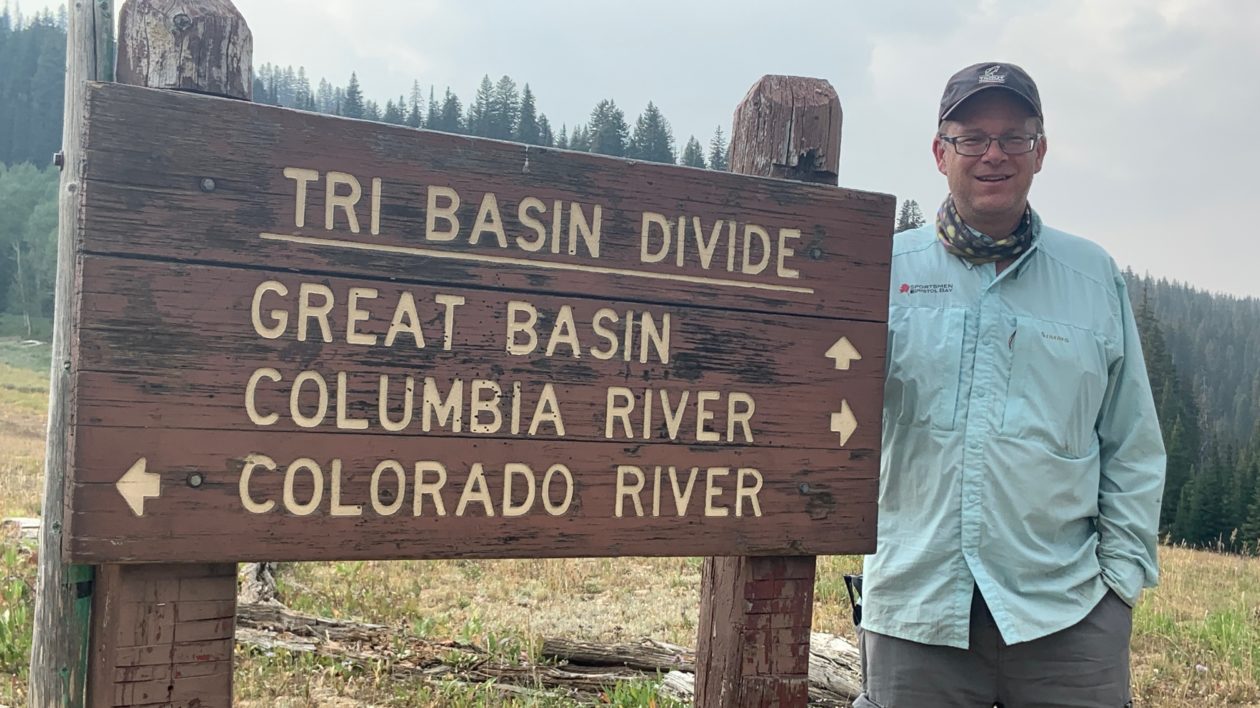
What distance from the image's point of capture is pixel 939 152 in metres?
2.63

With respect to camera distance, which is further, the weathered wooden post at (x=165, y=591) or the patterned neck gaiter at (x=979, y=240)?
the patterned neck gaiter at (x=979, y=240)

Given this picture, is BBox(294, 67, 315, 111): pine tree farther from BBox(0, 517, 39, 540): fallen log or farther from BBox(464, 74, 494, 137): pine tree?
BBox(0, 517, 39, 540): fallen log

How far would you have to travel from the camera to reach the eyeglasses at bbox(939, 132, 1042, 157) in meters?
2.50

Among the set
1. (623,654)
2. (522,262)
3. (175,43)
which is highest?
(175,43)

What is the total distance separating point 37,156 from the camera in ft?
297

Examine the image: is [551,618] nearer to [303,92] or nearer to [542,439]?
[542,439]

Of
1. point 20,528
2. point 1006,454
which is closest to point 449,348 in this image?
point 1006,454

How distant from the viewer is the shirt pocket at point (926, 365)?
2.48 metres

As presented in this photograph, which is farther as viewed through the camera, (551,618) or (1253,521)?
(1253,521)

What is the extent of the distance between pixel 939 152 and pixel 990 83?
26 cm

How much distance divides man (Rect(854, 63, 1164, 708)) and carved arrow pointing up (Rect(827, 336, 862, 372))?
28 centimetres

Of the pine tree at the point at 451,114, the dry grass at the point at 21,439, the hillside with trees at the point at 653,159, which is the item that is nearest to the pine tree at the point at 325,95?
the hillside with trees at the point at 653,159

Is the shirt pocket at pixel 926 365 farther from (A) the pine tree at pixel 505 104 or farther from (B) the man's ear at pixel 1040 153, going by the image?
(A) the pine tree at pixel 505 104

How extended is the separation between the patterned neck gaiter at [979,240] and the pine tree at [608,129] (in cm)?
5931
